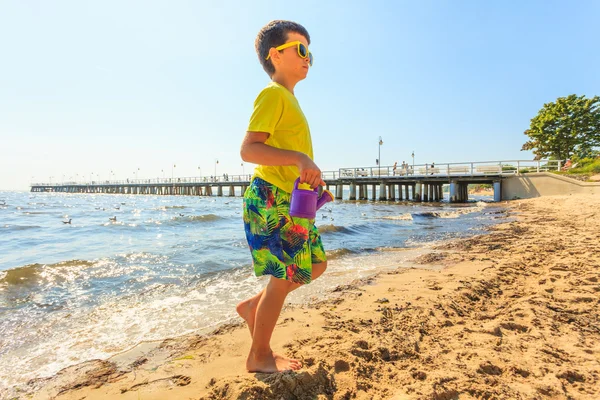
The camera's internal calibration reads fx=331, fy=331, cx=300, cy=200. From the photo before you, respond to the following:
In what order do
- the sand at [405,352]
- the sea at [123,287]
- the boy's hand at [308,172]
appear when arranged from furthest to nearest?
the sea at [123,287] → the sand at [405,352] → the boy's hand at [308,172]

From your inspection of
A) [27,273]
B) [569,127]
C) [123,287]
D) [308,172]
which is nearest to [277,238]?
[308,172]

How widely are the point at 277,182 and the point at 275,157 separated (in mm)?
178

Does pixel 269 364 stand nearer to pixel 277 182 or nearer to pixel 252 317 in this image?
pixel 252 317

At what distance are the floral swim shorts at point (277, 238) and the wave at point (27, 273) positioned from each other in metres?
4.82

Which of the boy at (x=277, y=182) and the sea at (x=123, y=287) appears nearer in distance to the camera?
the boy at (x=277, y=182)

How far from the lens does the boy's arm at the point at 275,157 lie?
4.94 ft

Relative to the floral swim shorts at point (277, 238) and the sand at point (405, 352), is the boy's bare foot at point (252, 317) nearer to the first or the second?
the sand at point (405, 352)

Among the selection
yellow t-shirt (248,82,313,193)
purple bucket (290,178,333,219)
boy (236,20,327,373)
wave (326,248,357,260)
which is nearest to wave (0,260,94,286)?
wave (326,248,357,260)

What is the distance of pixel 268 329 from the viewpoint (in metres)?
1.73

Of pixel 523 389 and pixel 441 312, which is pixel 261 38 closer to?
pixel 523 389

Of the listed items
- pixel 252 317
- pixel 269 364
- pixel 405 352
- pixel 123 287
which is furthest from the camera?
pixel 123 287

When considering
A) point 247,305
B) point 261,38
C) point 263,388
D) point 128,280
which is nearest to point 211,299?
point 128,280

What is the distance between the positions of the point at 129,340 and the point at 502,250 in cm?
573

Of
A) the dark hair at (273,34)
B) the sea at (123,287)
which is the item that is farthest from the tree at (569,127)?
the dark hair at (273,34)
